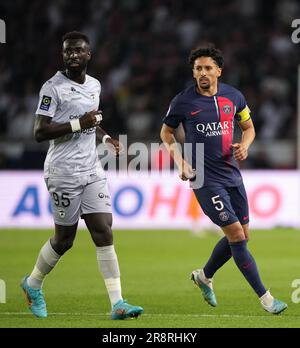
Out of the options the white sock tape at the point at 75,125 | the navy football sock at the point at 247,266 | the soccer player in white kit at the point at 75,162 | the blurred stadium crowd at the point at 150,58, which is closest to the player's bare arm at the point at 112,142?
the soccer player in white kit at the point at 75,162

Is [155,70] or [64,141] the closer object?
[64,141]

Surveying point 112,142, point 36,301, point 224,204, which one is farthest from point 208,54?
point 36,301

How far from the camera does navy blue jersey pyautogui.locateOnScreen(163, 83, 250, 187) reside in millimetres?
9352

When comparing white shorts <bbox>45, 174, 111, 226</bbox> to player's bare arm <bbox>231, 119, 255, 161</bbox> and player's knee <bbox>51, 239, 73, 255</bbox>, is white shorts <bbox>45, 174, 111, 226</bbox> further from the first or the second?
player's bare arm <bbox>231, 119, 255, 161</bbox>

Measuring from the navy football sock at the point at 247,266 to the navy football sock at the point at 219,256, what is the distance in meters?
0.48

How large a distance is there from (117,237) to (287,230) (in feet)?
11.4

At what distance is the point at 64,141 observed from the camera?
29.2 ft

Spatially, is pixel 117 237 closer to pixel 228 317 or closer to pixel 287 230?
pixel 287 230

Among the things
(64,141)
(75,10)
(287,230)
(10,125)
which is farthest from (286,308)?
(75,10)

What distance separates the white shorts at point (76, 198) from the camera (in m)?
8.84

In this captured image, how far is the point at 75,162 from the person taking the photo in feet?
29.1

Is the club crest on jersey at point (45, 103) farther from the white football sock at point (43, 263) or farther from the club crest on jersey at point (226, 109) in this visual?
the club crest on jersey at point (226, 109)

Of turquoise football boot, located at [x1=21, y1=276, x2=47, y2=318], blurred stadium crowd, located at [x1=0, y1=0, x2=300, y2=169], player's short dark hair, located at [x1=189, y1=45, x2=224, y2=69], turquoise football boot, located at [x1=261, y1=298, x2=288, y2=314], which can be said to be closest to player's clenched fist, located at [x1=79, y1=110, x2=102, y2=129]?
player's short dark hair, located at [x1=189, y1=45, x2=224, y2=69]

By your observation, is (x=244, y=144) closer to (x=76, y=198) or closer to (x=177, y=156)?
(x=177, y=156)
